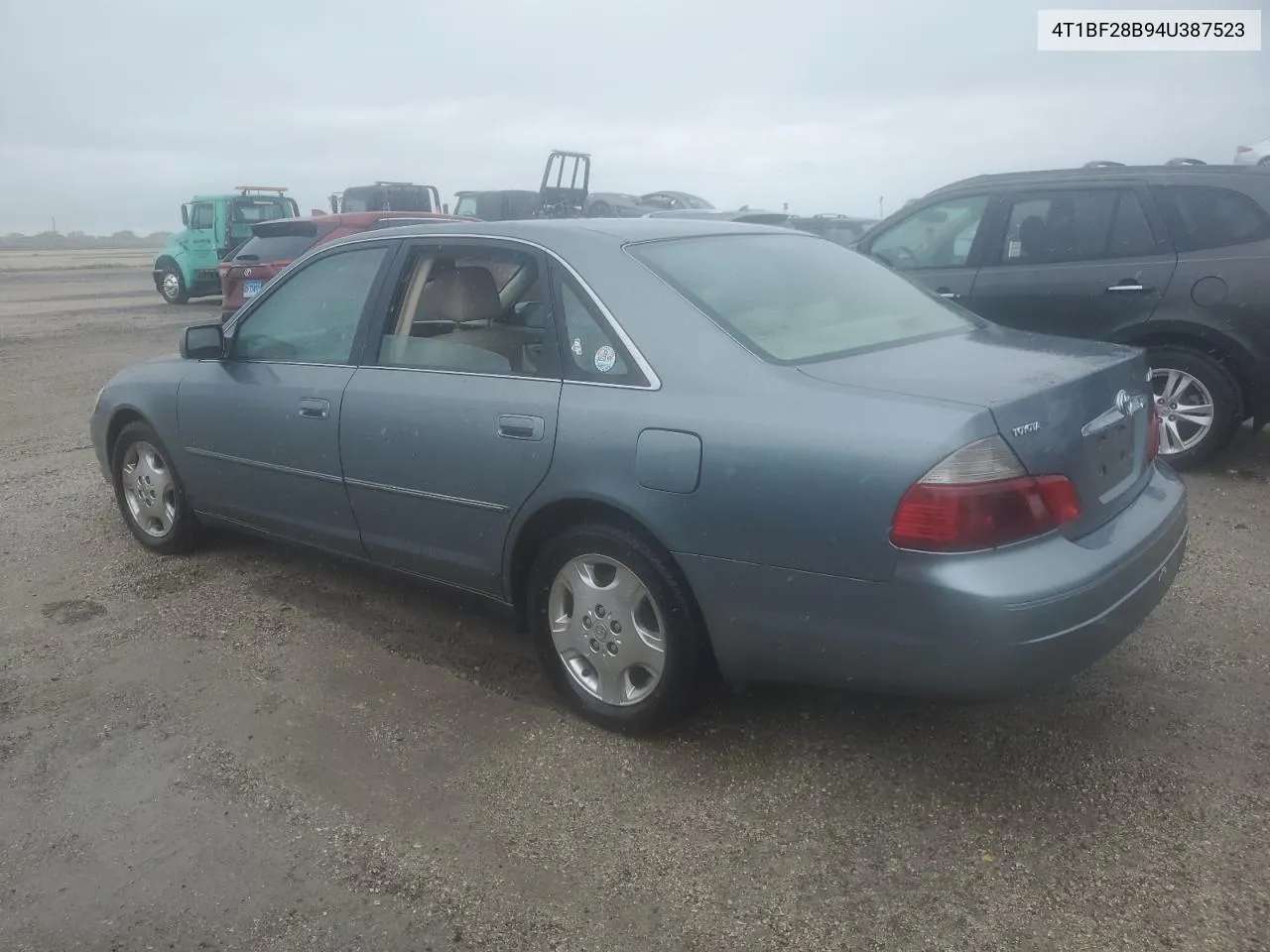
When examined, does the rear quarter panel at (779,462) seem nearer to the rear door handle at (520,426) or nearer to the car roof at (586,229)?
the rear door handle at (520,426)

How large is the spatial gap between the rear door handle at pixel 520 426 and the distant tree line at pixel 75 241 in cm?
5943

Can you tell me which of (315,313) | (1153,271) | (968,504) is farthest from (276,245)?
(968,504)

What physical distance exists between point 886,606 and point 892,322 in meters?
1.29

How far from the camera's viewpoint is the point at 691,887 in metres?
2.66

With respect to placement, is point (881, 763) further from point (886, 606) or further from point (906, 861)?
point (886, 606)

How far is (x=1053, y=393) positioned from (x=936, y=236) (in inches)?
176

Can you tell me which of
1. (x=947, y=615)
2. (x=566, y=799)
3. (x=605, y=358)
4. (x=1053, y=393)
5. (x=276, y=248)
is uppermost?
(x=276, y=248)

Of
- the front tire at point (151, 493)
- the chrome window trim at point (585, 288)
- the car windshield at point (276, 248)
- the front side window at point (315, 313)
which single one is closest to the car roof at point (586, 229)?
the chrome window trim at point (585, 288)

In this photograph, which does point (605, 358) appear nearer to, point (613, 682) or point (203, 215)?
point (613, 682)

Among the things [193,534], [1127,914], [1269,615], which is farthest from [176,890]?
[1269,615]

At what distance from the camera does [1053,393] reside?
9.45 feet

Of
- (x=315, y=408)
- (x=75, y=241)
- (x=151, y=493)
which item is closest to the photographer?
(x=315, y=408)

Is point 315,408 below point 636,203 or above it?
below

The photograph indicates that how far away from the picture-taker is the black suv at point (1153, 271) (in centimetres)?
586
